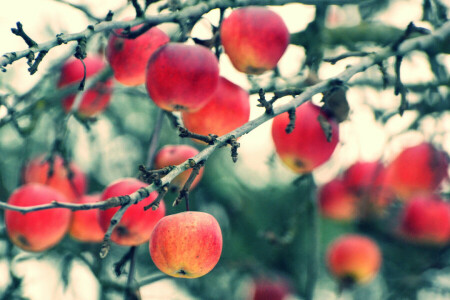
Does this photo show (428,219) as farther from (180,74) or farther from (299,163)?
(180,74)

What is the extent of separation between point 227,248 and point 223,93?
180cm

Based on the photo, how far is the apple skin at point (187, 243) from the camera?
1.30m

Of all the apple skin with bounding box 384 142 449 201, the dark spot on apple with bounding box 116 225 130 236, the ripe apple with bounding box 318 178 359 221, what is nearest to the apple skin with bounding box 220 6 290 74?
the dark spot on apple with bounding box 116 225 130 236

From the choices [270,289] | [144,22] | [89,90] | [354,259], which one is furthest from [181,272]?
[354,259]

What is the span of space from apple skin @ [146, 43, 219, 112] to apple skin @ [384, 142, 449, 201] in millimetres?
1484

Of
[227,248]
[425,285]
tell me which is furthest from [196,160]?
[227,248]

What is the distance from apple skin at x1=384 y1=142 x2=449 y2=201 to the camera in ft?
8.64

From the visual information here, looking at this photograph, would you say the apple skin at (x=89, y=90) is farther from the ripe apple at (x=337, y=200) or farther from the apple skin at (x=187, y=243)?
the ripe apple at (x=337, y=200)

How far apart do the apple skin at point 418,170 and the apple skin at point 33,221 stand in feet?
5.65

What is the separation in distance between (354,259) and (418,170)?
83cm

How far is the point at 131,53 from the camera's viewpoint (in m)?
1.77

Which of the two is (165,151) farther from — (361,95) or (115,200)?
(361,95)

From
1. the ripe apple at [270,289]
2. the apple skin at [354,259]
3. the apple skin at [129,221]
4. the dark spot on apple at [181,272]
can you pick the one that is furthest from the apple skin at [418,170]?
the dark spot on apple at [181,272]

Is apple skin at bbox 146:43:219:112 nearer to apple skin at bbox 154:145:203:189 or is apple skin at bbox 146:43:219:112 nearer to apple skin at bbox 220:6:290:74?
apple skin at bbox 220:6:290:74
